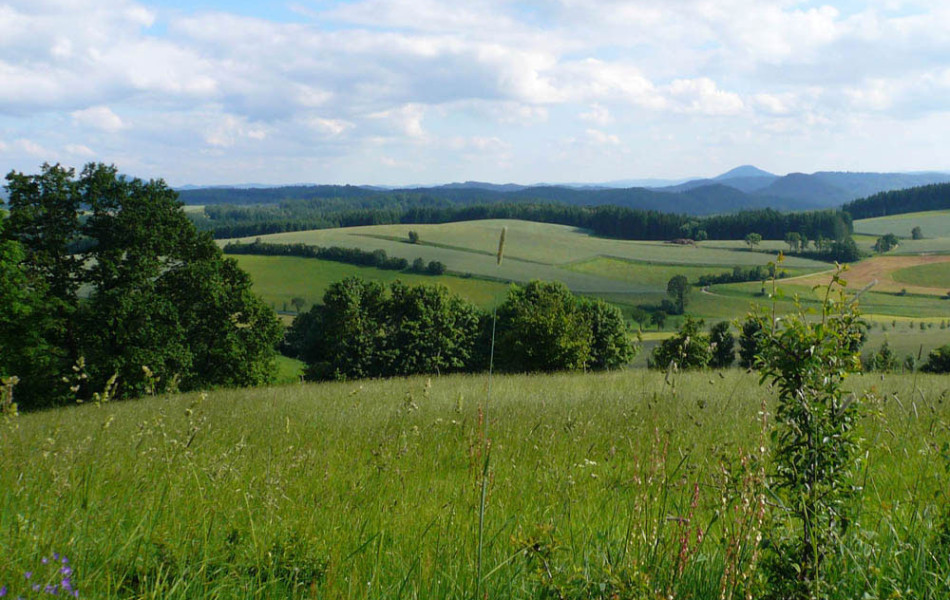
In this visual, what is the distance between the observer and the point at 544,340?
3897cm

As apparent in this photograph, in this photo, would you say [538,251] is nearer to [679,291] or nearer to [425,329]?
[679,291]

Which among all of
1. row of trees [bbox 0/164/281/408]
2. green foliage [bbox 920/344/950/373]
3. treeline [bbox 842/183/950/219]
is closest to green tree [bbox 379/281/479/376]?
row of trees [bbox 0/164/281/408]

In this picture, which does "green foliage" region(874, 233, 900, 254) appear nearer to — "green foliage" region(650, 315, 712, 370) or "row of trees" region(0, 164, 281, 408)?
"green foliage" region(650, 315, 712, 370)

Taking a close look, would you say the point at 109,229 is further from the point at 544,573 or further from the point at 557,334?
the point at 544,573

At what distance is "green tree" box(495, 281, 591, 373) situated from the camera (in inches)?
1519

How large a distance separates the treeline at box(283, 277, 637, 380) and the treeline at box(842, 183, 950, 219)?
109930mm

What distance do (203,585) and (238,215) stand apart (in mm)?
163804

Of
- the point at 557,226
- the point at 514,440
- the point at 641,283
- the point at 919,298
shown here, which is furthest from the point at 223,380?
the point at 557,226

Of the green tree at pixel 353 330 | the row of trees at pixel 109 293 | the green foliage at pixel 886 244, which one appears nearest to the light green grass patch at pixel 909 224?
the green foliage at pixel 886 244

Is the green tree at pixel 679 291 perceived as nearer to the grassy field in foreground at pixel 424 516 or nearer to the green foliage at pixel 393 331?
the green foliage at pixel 393 331

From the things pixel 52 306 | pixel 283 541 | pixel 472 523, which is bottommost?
pixel 52 306

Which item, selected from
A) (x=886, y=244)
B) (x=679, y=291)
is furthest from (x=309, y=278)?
(x=886, y=244)

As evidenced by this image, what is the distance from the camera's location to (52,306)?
26766 mm

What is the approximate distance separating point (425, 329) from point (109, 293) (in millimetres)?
21788
